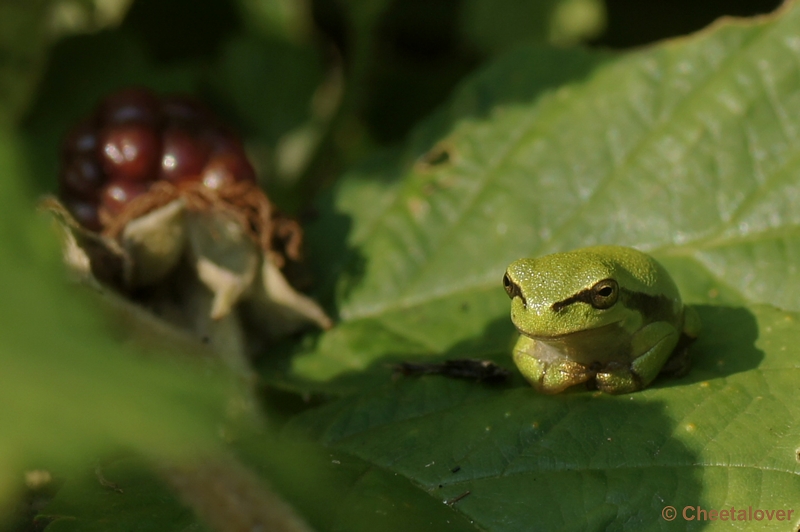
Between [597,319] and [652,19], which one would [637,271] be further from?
[652,19]

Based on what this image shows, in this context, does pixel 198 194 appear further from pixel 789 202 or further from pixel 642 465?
pixel 789 202

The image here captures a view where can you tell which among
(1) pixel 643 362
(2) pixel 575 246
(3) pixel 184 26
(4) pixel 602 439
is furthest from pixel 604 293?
(3) pixel 184 26

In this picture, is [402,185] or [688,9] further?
[688,9]

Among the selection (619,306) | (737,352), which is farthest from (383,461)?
(737,352)

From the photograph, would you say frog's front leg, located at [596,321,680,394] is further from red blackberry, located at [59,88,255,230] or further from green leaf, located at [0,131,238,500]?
green leaf, located at [0,131,238,500]

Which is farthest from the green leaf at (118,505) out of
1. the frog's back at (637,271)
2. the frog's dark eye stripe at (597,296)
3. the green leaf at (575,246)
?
the frog's back at (637,271)

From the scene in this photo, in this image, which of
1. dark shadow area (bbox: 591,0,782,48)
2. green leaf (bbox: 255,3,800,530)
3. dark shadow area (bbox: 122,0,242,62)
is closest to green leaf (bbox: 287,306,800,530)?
green leaf (bbox: 255,3,800,530)

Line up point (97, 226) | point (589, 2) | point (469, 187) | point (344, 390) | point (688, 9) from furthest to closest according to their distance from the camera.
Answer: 1. point (688, 9)
2. point (589, 2)
3. point (469, 187)
4. point (97, 226)
5. point (344, 390)
